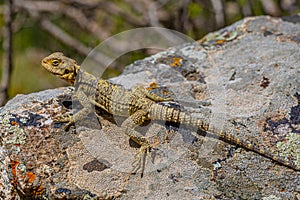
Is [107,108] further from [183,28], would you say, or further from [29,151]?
[183,28]

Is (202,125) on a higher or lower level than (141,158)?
higher

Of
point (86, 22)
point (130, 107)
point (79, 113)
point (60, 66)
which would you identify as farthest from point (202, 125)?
point (86, 22)

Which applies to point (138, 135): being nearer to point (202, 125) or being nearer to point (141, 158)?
point (141, 158)

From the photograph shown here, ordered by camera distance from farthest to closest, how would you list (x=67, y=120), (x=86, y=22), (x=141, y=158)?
1. (x=86, y=22)
2. (x=67, y=120)
3. (x=141, y=158)

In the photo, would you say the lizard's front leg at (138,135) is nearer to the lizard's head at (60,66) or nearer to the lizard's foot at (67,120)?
the lizard's foot at (67,120)

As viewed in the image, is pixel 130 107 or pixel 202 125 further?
pixel 130 107

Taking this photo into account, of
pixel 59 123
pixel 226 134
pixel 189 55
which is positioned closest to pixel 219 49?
pixel 189 55
